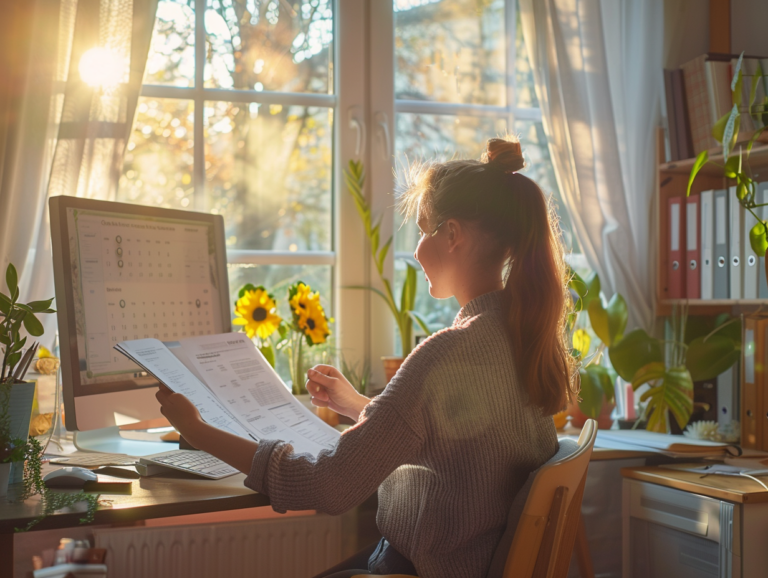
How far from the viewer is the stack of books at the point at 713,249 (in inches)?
75.9

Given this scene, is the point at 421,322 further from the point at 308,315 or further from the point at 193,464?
the point at 193,464

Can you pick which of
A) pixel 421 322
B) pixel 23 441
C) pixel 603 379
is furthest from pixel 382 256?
pixel 23 441

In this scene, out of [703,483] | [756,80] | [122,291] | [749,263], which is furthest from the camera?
[749,263]

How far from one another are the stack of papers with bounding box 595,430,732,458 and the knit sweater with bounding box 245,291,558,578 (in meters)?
0.76

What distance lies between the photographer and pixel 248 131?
2123 millimetres

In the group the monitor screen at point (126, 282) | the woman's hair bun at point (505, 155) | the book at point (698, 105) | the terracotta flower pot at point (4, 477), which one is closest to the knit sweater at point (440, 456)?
the woman's hair bun at point (505, 155)

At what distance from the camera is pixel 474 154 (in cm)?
231

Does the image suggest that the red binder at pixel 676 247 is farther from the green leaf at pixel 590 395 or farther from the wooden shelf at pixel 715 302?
the green leaf at pixel 590 395

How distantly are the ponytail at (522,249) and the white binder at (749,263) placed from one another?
1.02 meters

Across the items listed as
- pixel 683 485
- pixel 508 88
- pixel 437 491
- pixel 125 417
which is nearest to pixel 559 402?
pixel 437 491

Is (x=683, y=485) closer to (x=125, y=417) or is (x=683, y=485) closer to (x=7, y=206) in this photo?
(x=125, y=417)

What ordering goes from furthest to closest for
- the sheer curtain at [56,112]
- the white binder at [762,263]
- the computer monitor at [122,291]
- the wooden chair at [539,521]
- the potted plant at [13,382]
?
the white binder at [762,263] → the sheer curtain at [56,112] → the computer monitor at [122,291] → the potted plant at [13,382] → the wooden chair at [539,521]

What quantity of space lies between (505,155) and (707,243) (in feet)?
3.94

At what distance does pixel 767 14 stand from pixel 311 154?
4.95 ft
